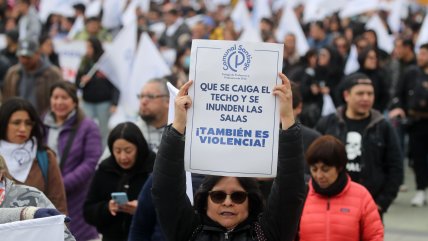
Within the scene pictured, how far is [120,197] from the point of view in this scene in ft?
21.1

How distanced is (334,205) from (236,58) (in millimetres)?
1655

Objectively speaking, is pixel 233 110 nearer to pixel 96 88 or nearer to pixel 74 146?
pixel 74 146

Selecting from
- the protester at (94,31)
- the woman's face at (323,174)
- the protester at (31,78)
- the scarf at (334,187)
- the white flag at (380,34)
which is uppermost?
the white flag at (380,34)

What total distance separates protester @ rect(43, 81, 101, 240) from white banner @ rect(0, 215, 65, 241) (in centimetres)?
355

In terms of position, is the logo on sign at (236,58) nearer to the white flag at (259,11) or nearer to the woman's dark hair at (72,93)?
the woman's dark hair at (72,93)

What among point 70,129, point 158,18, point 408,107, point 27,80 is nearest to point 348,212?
point 70,129

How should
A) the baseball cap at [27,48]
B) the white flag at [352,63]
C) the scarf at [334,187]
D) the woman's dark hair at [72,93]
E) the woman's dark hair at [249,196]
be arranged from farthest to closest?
the white flag at [352,63]
the baseball cap at [27,48]
the woman's dark hair at [72,93]
the scarf at [334,187]
the woman's dark hair at [249,196]

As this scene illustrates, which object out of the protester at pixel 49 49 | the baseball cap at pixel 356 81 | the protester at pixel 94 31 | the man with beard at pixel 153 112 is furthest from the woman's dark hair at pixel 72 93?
the protester at pixel 94 31

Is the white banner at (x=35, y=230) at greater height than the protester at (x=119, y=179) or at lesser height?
lesser

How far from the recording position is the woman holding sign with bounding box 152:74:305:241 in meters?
4.51

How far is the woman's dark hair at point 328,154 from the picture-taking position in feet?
19.9

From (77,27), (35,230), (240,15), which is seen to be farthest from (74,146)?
(240,15)

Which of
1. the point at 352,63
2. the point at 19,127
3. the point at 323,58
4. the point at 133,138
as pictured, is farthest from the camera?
the point at 352,63

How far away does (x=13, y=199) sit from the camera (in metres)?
4.93
